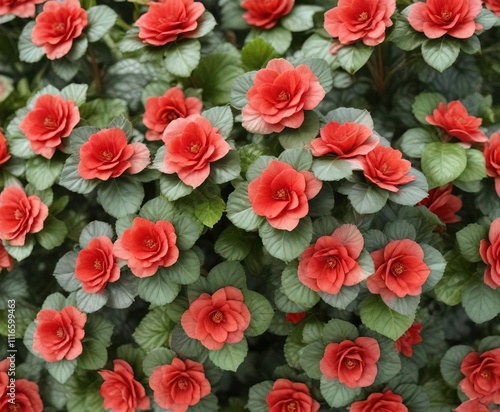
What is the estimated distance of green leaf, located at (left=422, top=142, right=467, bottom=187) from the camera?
3.81 ft

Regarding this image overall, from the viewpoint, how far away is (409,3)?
133 centimetres

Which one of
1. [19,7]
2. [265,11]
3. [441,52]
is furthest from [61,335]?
[441,52]

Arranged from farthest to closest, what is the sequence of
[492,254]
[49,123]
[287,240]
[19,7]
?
[19,7] → [49,123] → [492,254] → [287,240]

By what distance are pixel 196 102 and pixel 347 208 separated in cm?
Result: 46

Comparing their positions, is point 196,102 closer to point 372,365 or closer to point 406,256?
point 406,256

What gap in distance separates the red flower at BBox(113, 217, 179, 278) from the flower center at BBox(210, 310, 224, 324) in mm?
150

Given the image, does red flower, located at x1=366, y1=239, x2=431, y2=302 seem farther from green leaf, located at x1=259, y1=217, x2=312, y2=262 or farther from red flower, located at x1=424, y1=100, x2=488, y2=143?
red flower, located at x1=424, y1=100, x2=488, y2=143

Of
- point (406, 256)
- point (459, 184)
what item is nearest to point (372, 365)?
point (406, 256)

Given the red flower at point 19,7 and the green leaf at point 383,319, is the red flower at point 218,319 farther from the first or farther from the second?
the red flower at point 19,7

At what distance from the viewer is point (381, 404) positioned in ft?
3.92

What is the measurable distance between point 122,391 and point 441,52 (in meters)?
1.02

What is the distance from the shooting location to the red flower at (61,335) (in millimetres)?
1188

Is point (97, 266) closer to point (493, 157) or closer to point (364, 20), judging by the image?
point (364, 20)

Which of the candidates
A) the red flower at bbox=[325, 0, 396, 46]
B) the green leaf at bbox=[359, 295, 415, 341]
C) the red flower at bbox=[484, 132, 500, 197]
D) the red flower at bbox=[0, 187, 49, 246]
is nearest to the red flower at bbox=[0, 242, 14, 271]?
the red flower at bbox=[0, 187, 49, 246]
